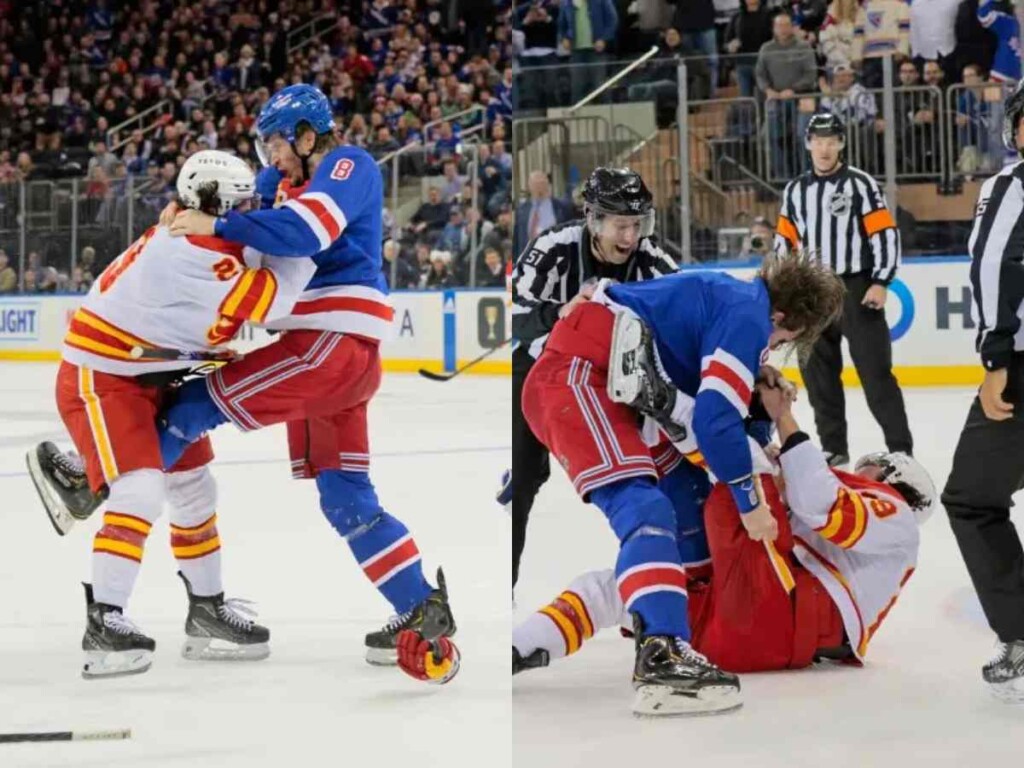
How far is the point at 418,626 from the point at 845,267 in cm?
377

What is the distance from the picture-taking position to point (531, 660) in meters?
3.12

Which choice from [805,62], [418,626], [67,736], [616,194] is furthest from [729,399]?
[805,62]

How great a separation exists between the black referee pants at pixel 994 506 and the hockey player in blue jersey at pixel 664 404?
0.36 m

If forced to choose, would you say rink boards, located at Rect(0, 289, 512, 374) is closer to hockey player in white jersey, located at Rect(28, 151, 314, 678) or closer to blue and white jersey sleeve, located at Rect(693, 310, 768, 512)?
hockey player in white jersey, located at Rect(28, 151, 314, 678)

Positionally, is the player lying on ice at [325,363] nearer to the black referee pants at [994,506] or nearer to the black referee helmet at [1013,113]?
the black referee pants at [994,506]

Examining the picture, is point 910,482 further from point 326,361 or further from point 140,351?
point 140,351

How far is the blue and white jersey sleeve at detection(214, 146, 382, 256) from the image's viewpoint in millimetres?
3252

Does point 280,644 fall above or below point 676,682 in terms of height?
below

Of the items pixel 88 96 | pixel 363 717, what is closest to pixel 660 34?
pixel 88 96

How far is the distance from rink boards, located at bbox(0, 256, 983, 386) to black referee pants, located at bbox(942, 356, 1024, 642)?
656 centimetres

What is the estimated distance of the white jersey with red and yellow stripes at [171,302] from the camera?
10.9 feet

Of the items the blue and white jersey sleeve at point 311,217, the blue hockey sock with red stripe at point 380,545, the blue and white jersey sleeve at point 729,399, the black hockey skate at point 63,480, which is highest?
the blue and white jersey sleeve at point 311,217

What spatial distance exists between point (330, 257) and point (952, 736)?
1.58 meters

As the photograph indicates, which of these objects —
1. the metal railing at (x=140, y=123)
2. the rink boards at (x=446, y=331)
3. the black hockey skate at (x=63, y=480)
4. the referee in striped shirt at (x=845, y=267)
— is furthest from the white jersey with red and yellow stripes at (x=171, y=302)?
the metal railing at (x=140, y=123)
